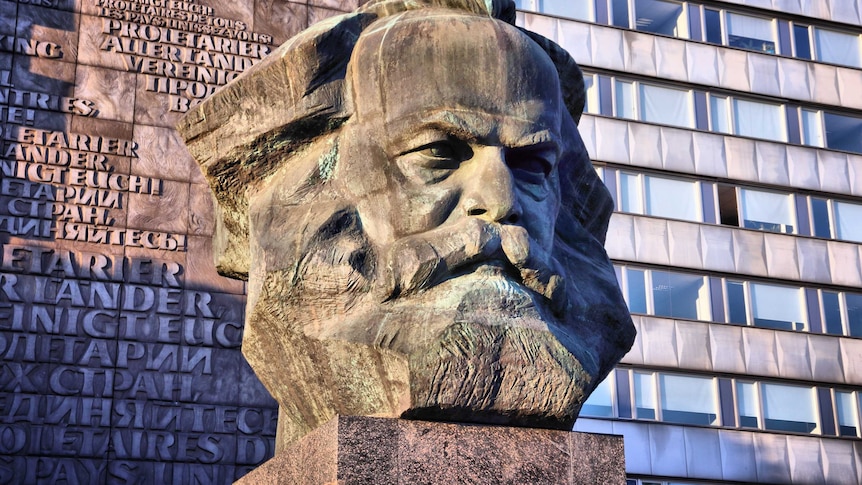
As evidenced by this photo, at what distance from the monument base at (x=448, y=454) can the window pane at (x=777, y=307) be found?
19321mm

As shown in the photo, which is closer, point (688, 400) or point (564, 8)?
point (688, 400)

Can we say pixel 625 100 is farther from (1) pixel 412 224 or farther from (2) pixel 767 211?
(1) pixel 412 224

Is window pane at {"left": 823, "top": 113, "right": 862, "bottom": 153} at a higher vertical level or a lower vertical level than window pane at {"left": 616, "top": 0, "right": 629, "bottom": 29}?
lower

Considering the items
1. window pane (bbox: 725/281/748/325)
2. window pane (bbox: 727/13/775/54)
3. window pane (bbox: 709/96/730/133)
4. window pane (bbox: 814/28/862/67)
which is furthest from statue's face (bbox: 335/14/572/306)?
window pane (bbox: 814/28/862/67)

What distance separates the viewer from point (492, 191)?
488 centimetres

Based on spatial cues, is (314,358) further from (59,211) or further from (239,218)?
(59,211)

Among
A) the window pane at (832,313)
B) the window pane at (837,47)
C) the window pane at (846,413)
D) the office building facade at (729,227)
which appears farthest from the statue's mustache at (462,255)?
the window pane at (837,47)

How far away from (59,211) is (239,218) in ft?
24.1

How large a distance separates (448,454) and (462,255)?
0.81 metres

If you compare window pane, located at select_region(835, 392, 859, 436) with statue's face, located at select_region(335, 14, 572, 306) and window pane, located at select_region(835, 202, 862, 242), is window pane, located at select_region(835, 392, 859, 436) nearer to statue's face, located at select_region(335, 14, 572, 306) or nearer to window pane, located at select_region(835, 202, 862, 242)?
window pane, located at select_region(835, 202, 862, 242)

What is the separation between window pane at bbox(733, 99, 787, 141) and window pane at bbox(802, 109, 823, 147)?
0.56m

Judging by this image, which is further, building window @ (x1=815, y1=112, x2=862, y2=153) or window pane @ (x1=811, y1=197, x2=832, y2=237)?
building window @ (x1=815, y1=112, x2=862, y2=153)

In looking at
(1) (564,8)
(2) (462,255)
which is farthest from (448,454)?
(1) (564,8)

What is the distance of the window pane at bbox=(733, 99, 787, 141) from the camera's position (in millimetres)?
24219
